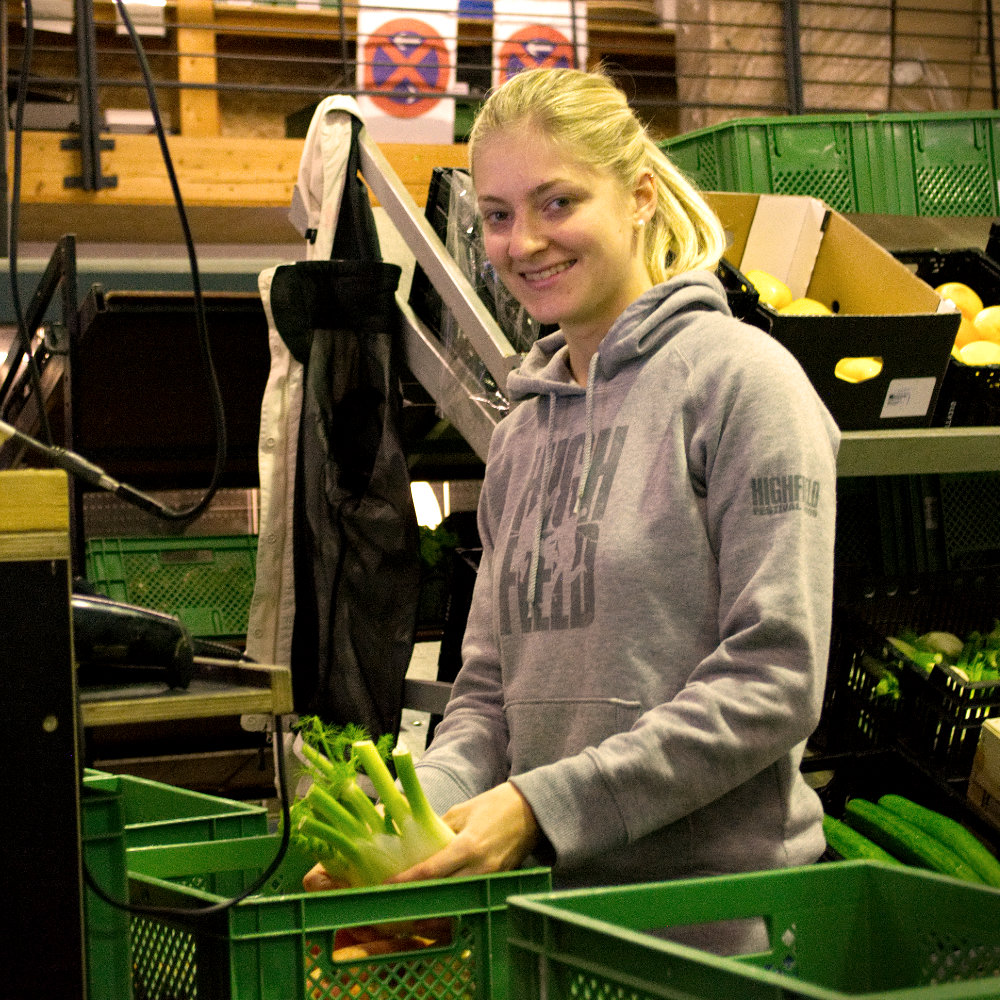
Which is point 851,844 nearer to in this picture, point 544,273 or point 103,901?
point 544,273

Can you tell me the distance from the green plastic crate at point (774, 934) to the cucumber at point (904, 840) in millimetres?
1294

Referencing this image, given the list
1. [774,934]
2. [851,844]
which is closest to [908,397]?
[851,844]

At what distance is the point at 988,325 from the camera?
8.87 feet

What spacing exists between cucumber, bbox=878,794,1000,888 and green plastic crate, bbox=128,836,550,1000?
53.7 inches

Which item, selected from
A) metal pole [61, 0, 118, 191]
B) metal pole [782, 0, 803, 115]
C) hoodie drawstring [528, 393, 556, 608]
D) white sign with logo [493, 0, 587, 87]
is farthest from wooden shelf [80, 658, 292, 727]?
white sign with logo [493, 0, 587, 87]

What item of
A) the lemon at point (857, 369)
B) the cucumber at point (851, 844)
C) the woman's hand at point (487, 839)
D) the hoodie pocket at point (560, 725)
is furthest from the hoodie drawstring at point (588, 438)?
the cucumber at point (851, 844)

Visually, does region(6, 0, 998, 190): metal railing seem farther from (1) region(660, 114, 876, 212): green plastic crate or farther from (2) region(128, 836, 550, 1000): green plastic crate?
(2) region(128, 836, 550, 1000): green plastic crate

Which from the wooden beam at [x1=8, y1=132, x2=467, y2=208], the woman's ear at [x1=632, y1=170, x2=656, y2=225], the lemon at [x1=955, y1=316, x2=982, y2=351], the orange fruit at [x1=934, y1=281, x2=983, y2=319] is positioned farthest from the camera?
the wooden beam at [x1=8, y1=132, x2=467, y2=208]

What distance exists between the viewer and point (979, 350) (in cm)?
250

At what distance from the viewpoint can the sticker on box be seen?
90.0 inches

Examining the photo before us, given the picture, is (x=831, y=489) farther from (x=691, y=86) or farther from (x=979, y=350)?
(x=691, y=86)

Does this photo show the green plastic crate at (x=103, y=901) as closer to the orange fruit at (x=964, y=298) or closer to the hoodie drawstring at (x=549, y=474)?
the hoodie drawstring at (x=549, y=474)

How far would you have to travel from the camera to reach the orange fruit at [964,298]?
9.20ft

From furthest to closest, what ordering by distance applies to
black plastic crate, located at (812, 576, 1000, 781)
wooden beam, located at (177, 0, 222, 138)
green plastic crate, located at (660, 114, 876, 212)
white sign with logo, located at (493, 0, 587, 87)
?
wooden beam, located at (177, 0, 222, 138) → white sign with logo, located at (493, 0, 587, 87) → green plastic crate, located at (660, 114, 876, 212) → black plastic crate, located at (812, 576, 1000, 781)
